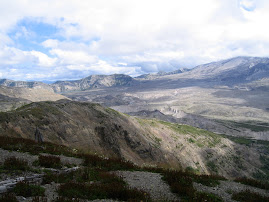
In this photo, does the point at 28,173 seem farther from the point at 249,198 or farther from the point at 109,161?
the point at 249,198

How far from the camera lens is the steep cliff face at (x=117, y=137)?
108ft

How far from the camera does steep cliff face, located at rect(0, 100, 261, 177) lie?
32.9 metres

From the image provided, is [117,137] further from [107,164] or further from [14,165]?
[14,165]

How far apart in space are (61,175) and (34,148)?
20.9ft

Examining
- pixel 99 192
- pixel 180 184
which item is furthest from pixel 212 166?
pixel 99 192

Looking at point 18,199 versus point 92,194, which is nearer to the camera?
point 18,199

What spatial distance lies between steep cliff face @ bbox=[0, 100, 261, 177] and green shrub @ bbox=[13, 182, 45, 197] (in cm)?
2185

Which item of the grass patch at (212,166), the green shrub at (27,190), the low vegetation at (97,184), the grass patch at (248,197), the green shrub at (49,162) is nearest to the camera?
the green shrub at (27,190)

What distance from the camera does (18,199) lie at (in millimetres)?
7453

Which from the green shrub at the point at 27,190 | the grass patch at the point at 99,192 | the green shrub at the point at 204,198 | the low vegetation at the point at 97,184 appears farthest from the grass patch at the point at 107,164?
the green shrub at the point at 204,198

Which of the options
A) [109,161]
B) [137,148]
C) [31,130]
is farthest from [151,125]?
[109,161]

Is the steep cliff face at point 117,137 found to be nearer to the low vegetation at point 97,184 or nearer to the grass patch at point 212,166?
the grass patch at point 212,166

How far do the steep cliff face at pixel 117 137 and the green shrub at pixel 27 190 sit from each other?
21.9m

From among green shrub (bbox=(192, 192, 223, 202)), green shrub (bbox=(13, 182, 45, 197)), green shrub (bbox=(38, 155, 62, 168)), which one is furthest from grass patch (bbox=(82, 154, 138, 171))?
green shrub (bbox=(192, 192, 223, 202))
